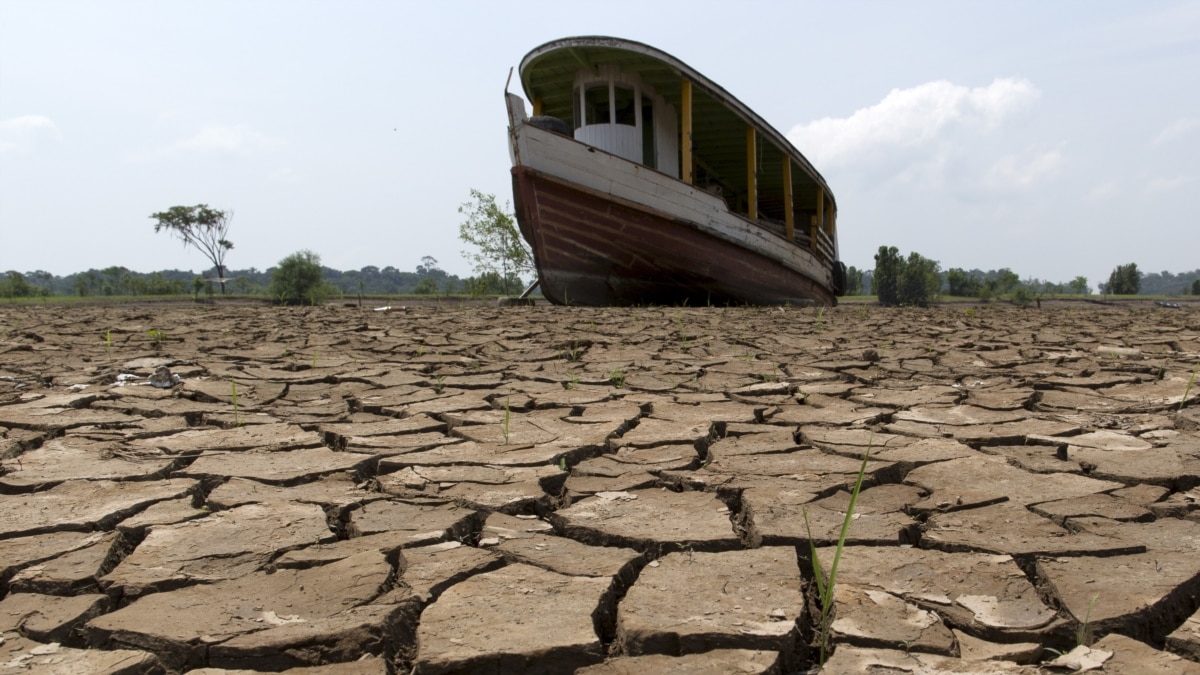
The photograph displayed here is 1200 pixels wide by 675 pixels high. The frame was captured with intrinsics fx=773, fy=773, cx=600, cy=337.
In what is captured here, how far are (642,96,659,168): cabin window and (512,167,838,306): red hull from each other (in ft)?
4.52

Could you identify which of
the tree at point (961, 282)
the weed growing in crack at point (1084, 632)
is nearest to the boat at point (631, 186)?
the weed growing in crack at point (1084, 632)

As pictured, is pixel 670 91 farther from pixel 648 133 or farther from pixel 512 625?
pixel 512 625

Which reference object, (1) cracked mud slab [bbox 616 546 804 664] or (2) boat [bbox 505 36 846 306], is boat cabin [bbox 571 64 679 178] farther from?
(1) cracked mud slab [bbox 616 546 804 664]

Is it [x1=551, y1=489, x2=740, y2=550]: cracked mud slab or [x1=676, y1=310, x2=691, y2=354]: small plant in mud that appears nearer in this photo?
[x1=551, y1=489, x2=740, y2=550]: cracked mud slab

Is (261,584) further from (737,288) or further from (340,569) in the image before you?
(737,288)

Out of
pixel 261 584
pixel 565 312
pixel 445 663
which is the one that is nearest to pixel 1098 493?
pixel 445 663

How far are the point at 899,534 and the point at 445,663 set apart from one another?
1.04m

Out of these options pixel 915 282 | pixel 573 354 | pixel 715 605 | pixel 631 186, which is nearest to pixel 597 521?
pixel 715 605

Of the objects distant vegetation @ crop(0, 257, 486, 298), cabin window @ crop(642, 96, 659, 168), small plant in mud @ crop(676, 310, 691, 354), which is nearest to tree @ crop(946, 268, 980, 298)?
distant vegetation @ crop(0, 257, 486, 298)

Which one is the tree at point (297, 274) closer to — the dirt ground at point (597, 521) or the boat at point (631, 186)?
the boat at point (631, 186)

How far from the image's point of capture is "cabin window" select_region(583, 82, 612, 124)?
33.2 feet

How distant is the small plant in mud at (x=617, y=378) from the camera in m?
3.73

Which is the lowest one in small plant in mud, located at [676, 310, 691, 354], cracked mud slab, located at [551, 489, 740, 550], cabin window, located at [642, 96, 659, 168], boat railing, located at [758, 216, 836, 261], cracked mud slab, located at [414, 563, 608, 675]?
cracked mud slab, located at [414, 563, 608, 675]

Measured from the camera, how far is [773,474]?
2.21 metres
